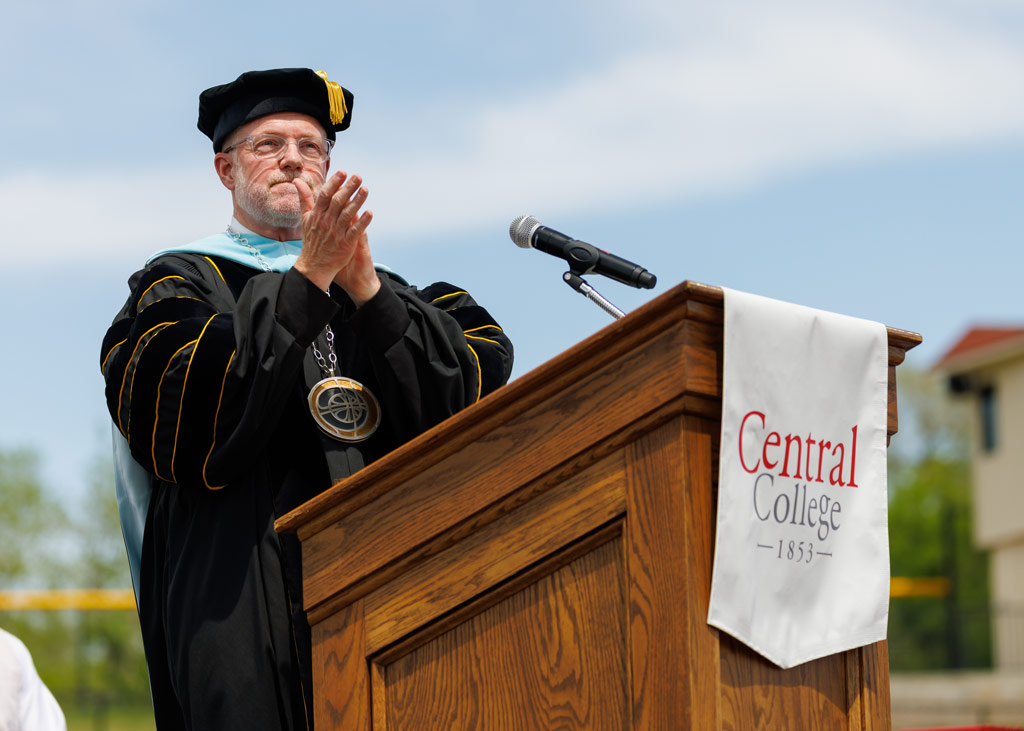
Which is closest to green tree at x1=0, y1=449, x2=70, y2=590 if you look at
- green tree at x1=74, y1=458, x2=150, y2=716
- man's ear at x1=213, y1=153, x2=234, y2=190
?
green tree at x1=74, y1=458, x2=150, y2=716

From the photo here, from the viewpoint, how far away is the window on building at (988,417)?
2847cm

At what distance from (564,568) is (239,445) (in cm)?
97

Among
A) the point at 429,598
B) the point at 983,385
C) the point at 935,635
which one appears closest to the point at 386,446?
A: the point at 429,598

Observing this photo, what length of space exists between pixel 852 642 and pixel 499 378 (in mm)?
1370

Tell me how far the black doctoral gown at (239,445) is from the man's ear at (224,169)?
0.56 m

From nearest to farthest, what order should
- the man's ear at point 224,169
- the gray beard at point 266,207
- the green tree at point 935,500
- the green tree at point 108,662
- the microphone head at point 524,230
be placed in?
1. the microphone head at point 524,230
2. the gray beard at point 266,207
3. the man's ear at point 224,169
4. the green tree at point 108,662
5. the green tree at point 935,500

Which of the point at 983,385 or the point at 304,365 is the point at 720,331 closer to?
the point at 304,365

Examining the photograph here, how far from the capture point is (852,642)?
235 centimetres

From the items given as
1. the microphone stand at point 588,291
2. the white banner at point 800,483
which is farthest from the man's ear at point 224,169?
the white banner at point 800,483

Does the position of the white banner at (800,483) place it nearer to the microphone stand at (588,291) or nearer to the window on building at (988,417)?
the microphone stand at (588,291)

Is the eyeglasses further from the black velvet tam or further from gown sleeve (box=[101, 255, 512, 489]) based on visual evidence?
gown sleeve (box=[101, 255, 512, 489])

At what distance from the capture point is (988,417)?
94.3 feet

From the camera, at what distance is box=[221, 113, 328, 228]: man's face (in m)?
3.66

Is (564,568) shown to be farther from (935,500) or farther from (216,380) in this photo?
(935,500)
